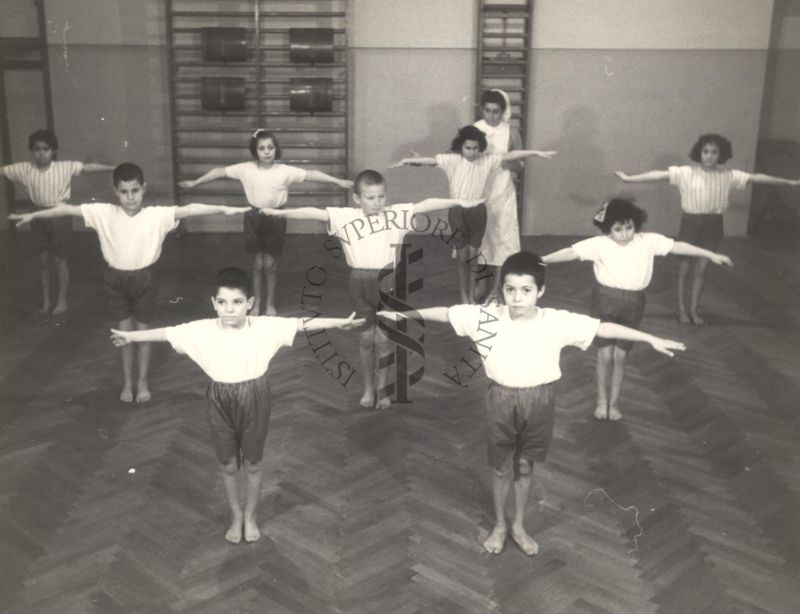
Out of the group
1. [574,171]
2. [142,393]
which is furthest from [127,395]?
[574,171]

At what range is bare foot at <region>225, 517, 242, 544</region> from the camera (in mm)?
3617

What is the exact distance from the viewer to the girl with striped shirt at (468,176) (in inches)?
233

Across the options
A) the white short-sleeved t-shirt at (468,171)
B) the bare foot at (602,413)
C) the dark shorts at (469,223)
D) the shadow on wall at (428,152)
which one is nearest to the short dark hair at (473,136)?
the white short-sleeved t-shirt at (468,171)

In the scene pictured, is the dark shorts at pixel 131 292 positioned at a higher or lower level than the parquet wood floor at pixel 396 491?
higher

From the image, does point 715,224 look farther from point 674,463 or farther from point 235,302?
point 235,302

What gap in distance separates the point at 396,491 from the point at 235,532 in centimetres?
75

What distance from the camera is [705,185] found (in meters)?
6.03

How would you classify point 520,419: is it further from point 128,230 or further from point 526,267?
point 128,230

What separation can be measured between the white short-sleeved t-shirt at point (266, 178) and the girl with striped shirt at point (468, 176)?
712 millimetres

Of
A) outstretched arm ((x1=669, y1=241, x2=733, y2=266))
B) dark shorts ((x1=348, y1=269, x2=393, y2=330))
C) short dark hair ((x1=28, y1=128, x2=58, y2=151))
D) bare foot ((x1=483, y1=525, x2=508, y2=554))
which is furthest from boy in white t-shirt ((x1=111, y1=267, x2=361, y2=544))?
short dark hair ((x1=28, y1=128, x2=58, y2=151))

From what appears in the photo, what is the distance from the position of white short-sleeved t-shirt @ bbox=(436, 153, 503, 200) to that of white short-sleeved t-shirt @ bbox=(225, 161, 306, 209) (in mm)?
957

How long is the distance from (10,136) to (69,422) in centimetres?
433

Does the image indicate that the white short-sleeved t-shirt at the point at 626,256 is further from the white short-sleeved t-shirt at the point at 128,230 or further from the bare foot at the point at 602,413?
the white short-sleeved t-shirt at the point at 128,230

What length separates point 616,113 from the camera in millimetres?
8305
